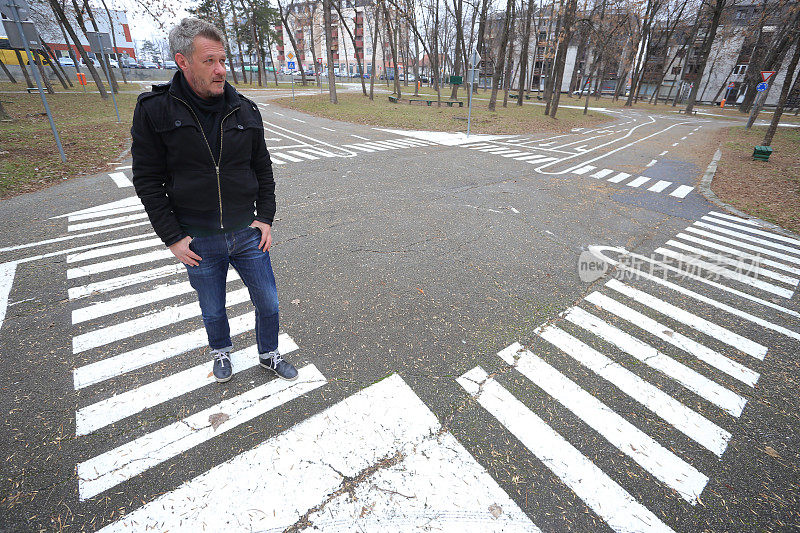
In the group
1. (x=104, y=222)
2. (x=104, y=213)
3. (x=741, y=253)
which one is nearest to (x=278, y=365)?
(x=104, y=222)

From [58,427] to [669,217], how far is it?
401 inches

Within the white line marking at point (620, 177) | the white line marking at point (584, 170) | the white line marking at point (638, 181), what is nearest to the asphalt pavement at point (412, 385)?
the white line marking at point (638, 181)

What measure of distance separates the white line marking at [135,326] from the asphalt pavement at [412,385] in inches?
1.0

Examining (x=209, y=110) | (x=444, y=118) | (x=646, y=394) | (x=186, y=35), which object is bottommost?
(x=646, y=394)

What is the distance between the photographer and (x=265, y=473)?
2357 mm

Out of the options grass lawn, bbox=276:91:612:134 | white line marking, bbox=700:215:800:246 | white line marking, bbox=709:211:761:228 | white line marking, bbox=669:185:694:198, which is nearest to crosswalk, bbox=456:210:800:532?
white line marking, bbox=700:215:800:246

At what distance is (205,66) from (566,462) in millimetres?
3530

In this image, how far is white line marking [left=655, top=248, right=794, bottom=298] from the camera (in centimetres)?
489

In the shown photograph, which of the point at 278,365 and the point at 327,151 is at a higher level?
the point at 327,151

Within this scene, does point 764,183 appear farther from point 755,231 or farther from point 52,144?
point 52,144

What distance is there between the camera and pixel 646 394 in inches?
122

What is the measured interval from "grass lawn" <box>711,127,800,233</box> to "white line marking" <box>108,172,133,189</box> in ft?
48.9

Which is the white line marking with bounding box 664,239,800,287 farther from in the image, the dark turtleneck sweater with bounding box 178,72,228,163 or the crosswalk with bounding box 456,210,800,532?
the dark turtleneck sweater with bounding box 178,72,228,163

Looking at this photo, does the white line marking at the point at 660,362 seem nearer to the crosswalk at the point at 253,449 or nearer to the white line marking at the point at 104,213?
the crosswalk at the point at 253,449
